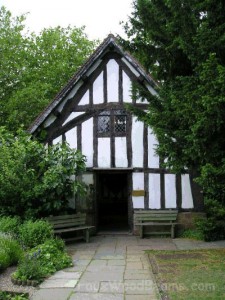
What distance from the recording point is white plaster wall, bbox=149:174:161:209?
472 inches

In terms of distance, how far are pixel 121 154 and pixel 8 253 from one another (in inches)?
225

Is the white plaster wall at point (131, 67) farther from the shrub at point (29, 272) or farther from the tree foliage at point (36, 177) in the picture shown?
the shrub at point (29, 272)

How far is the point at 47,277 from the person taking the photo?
22.0 feet

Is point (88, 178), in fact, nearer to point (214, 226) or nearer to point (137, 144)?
point (137, 144)

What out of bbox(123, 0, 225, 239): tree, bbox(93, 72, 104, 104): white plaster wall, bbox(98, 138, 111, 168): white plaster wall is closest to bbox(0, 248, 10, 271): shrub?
bbox(123, 0, 225, 239): tree

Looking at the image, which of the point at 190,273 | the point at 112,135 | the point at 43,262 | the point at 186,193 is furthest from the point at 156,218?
the point at 43,262

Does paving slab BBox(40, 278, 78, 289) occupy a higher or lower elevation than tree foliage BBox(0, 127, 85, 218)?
lower

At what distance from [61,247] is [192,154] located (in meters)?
4.07

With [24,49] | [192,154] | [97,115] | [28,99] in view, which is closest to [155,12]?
[192,154]

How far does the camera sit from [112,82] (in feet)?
40.1

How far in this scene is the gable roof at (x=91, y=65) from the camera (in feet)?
37.8

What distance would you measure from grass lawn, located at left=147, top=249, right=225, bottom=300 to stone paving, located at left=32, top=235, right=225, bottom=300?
244mm

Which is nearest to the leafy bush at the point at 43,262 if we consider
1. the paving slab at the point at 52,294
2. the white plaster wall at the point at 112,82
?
the paving slab at the point at 52,294

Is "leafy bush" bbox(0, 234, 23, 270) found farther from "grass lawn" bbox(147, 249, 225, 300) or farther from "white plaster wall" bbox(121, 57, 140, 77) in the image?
"white plaster wall" bbox(121, 57, 140, 77)
